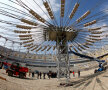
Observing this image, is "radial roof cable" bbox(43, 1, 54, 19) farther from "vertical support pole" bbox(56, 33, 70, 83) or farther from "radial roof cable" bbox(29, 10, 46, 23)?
"vertical support pole" bbox(56, 33, 70, 83)

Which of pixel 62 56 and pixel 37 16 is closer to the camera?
pixel 37 16

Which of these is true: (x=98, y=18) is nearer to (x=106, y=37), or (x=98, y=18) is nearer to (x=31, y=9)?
(x=106, y=37)

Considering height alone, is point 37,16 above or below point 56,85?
above

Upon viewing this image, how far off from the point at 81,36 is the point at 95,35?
2528mm

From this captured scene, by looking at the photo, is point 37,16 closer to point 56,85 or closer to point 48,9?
point 48,9

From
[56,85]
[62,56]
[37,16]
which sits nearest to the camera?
[37,16]

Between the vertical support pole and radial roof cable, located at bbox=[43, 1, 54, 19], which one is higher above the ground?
radial roof cable, located at bbox=[43, 1, 54, 19]

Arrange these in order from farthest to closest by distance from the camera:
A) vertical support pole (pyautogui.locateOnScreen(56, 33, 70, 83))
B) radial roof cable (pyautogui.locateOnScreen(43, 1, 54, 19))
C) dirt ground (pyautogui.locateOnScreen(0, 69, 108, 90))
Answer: vertical support pole (pyautogui.locateOnScreen(56, 33, 70, 83)) → radial roof cable (pyautogui.locateOnScreen(43, 1, 54, 19)) → dirt ground (pyautogui.locateOnScreen(0, 69, 108, 90))

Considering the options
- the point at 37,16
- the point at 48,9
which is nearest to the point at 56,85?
the point at 37,16

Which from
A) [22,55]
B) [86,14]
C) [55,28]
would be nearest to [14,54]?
[22,55]

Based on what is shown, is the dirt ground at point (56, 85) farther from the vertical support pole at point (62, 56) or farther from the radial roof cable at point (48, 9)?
the radial roof cable at point (48, 9)

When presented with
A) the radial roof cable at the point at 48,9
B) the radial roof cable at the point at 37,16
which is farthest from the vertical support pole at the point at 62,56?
the radial roof cable at the point at 37,16

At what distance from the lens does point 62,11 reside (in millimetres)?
12086

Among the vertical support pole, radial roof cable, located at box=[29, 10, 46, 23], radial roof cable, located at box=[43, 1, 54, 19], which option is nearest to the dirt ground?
the vertical support pole
